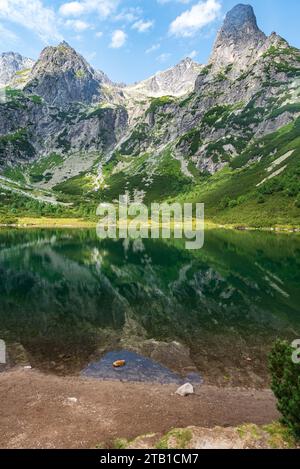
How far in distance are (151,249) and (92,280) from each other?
164 ft

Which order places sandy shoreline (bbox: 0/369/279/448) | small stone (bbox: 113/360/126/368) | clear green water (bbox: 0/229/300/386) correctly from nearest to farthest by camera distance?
sandy shoreline (bbox: 0/369/279/448)
small stone (bbox: 113/360/126/368)
clear green water (bbox: 0/229/300/386)

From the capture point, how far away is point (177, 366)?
1183 inches

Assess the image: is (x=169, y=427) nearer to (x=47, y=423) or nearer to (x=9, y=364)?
(x=47, y=423)

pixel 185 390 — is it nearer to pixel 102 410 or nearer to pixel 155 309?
pixel 102 410

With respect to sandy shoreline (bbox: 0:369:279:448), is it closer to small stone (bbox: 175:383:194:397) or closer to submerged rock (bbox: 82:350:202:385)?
small stone (bbox: 175:383:194:397)

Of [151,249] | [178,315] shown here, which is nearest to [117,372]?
[178,315]

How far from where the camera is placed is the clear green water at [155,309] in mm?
32438

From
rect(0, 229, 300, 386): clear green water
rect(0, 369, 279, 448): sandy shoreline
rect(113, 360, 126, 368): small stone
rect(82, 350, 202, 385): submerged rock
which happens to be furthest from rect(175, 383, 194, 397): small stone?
rect(113, 360, 126, 368): small stone

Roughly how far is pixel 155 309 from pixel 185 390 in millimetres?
24669

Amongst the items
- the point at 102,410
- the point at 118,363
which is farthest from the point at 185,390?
the point at 118,363

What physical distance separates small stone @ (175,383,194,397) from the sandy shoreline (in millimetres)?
417

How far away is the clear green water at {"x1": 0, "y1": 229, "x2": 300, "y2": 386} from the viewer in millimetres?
32438

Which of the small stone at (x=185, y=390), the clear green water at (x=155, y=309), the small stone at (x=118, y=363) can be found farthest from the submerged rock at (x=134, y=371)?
the small stone at (x=185, y=390)

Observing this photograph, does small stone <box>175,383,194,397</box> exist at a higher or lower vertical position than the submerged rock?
higher
